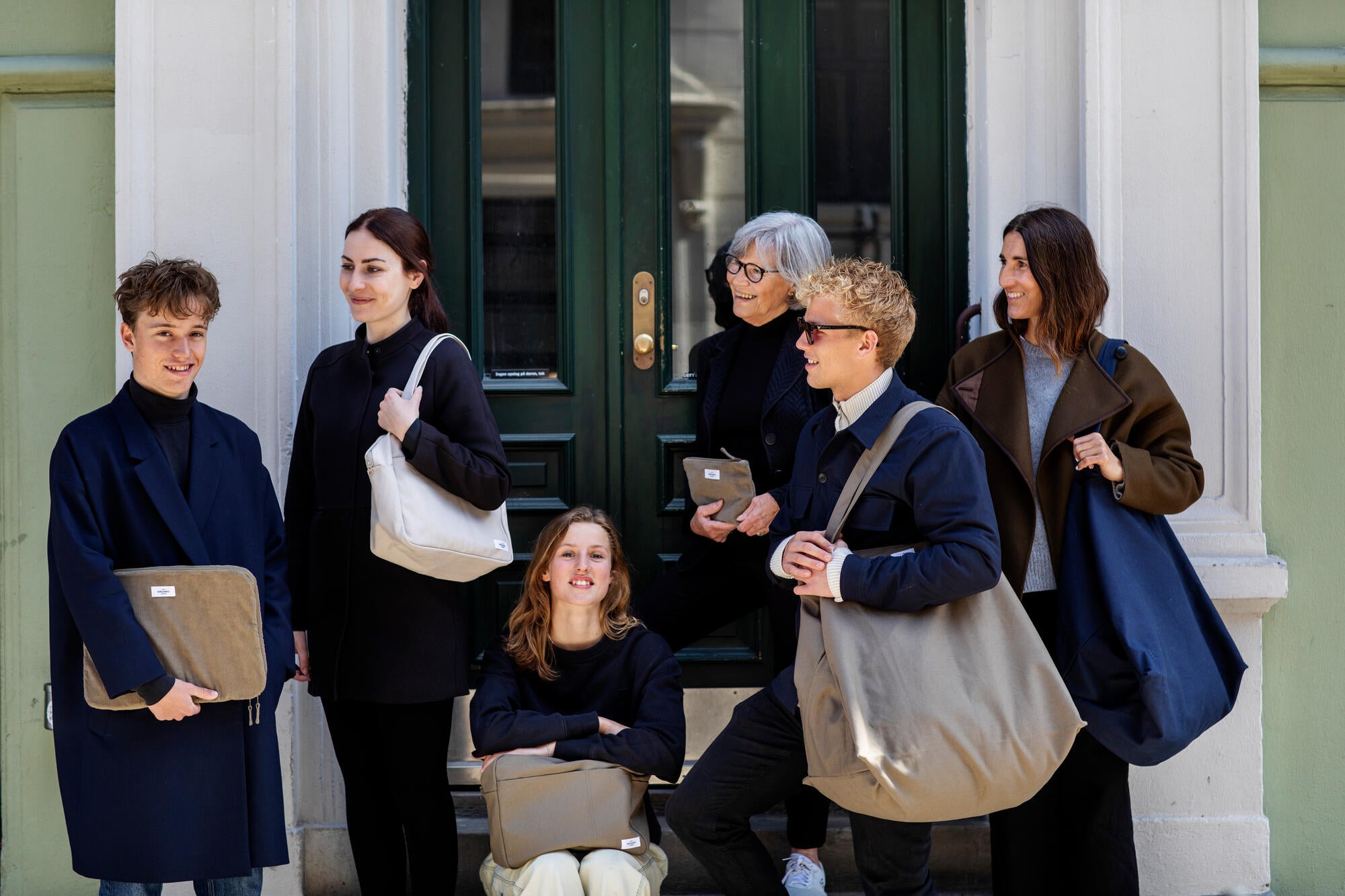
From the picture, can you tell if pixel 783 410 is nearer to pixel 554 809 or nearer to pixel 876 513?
pixel 876 513

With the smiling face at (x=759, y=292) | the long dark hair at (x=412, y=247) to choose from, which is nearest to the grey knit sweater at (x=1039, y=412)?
the smiling face at (x=759, y=292)

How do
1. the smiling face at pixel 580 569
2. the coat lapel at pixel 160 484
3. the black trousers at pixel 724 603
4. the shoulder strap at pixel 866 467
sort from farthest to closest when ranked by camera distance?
the black trousers at pixel 724 603 < the smiling face at pixel 580 569 < the coat lapel at pixel 160 484 < the shoulder strap at pixel 866 467

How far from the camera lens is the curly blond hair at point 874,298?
9.25ft

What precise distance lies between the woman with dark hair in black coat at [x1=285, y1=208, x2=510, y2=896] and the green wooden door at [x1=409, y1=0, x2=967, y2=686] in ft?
2.62

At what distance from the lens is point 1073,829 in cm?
321

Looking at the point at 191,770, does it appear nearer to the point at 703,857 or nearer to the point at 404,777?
the point at 404,777

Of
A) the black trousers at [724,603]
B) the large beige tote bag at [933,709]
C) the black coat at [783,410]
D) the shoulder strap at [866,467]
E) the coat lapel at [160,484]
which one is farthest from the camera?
the black trousers at [724,603]

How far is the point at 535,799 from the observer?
2.99 meters

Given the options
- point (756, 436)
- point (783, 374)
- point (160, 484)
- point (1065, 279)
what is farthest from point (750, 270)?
point (160, 484)

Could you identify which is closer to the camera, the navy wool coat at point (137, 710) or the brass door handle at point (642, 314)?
the navy wool coat at point (137, 710)

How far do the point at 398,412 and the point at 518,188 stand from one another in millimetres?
1299

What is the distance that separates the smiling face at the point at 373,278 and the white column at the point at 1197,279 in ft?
6.66

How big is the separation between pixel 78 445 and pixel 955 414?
2.13 metres

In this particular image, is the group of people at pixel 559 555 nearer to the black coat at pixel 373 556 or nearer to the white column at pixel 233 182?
the black coat at pixel 373 556
